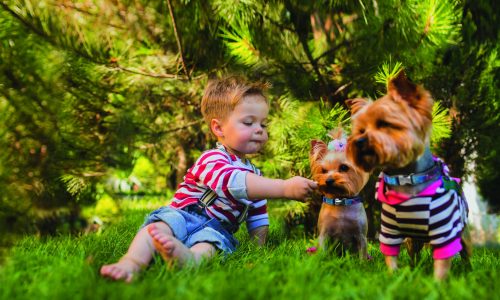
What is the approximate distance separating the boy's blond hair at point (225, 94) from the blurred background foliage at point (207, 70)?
1.08 ft

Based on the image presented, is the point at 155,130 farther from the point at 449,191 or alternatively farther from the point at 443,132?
the point at 449,191

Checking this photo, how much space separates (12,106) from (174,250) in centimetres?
190

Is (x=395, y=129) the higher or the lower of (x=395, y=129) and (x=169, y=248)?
the higher

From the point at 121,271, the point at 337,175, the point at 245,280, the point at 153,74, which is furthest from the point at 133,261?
the point at 153,74

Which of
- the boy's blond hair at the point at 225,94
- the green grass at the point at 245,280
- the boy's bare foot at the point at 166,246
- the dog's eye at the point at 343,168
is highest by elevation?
the boy's blond hair at the point at 225,94

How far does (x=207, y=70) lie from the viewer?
13.5ft

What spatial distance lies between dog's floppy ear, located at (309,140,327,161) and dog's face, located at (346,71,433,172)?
0.81m

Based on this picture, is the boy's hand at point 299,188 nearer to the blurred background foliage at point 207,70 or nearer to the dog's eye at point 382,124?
the dog's eye at point 382,124

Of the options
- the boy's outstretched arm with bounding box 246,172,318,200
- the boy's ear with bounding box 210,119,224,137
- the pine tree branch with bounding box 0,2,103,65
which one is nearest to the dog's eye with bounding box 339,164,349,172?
the boy's outstretched arm with bounding box 246,172,318,200

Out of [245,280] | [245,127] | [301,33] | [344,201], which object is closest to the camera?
[245,280]

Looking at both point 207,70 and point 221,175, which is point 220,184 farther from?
point 207,70

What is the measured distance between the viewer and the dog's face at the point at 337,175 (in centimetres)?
287

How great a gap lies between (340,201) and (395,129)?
3.07ft

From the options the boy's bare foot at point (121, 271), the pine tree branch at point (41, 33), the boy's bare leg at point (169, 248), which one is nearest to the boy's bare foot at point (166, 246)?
the boy's bare leg at point (169, 248)
